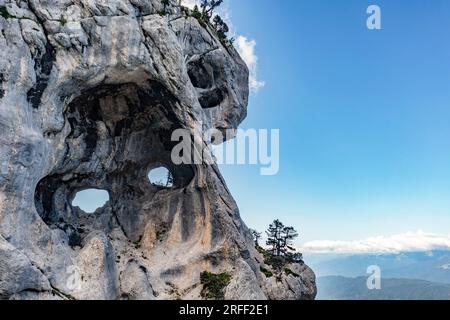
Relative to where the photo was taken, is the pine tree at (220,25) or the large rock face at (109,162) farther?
the pine tree at (220,25)

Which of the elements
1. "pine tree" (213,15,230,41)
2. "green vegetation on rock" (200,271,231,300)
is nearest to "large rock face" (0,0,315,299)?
"green vegetation on rock" (200,271,231,300)

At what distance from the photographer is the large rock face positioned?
76.9 ft

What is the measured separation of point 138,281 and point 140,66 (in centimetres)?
1713

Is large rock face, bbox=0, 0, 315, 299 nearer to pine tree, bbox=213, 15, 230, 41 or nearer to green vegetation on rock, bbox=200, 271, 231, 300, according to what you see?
green vegetation on rock, bbox=200, 271, 231, 300

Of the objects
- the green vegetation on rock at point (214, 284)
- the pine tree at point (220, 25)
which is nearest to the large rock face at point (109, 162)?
the green vegetation on rock at point (214, 284)

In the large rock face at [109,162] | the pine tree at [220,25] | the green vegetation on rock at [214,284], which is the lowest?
the green vegetation on rock at [214,284]

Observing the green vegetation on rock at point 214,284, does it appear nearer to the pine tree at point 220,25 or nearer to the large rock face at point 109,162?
the large rock face at point 109,162

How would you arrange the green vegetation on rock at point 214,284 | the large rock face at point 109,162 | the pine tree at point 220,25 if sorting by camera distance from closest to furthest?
the large rock face at point 109,162
the green vegetation on rock at point 214,284
the pine tree at point 220,25

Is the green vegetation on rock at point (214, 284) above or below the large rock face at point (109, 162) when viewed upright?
below

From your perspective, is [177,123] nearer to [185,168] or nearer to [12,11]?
[185,168]

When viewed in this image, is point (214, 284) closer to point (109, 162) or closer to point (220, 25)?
point (109, 162)

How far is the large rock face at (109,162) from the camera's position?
2344 centimetres

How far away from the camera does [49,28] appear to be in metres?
27.2
